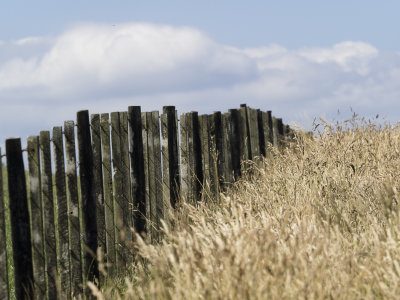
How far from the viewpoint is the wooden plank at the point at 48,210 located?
5043 mm

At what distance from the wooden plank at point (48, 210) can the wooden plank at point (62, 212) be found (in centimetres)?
11

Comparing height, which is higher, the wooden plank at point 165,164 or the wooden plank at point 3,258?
the wooden plank at point 165,164

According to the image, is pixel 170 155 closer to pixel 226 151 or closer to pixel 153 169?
pixel 153 169

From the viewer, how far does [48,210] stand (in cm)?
507

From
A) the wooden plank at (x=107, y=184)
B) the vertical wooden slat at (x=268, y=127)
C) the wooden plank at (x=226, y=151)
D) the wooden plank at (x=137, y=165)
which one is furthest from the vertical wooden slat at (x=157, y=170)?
the vertical wooden slat at (x=268, y=127)

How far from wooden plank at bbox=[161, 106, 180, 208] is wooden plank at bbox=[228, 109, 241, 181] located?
8.14 ft

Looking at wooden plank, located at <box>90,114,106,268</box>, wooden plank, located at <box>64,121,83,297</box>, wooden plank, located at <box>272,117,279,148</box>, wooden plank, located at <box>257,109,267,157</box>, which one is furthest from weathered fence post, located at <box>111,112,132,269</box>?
wooden plank, located at <box>272,117,279,148</box>

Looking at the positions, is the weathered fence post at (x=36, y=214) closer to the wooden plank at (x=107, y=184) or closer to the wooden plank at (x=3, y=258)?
the wooden plank at (x=3, y=258)

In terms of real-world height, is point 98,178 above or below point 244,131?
below

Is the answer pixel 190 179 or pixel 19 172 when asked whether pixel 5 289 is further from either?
pixel 190 179

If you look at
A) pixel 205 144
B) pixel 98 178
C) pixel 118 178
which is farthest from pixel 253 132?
pixel 98 178

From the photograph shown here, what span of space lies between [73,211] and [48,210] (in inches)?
13.8

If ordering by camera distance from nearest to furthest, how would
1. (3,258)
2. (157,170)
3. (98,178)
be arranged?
(3,258)
(98,178)
(157,170)

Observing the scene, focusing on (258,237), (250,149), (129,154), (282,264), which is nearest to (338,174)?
(129,154)
